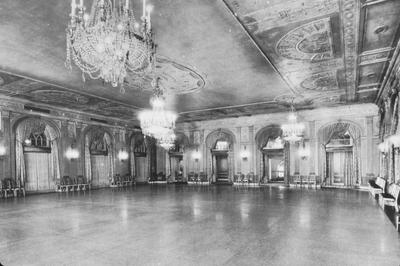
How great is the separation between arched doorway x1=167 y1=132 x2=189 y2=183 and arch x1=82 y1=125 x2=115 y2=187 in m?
4.72

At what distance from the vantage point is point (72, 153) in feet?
49.0

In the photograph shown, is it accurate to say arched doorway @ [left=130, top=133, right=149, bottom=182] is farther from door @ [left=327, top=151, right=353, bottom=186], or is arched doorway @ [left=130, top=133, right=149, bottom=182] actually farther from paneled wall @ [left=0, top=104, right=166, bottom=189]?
door @ [left=327, top=151, right=353, bottom=186]

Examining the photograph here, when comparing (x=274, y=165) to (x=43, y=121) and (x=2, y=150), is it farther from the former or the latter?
(x=2, y=150)

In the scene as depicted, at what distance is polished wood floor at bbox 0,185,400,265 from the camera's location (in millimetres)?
4145

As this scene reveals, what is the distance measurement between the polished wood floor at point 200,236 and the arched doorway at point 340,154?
7.42m

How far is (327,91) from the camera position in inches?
464

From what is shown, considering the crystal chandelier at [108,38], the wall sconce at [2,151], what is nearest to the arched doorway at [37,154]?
the wall sconce at [2,151]

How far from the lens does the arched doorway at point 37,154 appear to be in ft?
41.7

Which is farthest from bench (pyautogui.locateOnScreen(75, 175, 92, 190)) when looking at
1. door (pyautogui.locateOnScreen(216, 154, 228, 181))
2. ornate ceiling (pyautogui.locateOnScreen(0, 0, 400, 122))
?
door (pyautogui.locateOnScreen(216, 154, 228, 181))

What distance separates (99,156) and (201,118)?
6649 mm

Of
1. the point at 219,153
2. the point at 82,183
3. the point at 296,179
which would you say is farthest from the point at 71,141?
the point at 296,179

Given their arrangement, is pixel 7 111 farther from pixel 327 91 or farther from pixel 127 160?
pixel 327 91

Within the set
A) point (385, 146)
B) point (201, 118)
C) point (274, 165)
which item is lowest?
point (274, 165)

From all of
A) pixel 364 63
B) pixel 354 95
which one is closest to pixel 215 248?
pixel 364 63
